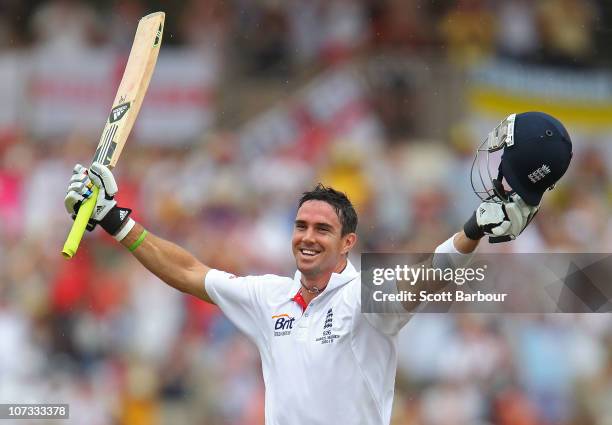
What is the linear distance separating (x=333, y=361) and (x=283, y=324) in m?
0.41

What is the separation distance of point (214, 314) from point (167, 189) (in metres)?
1.88

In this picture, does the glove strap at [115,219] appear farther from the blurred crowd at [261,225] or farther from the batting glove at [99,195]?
the blurred crowd at [261,225]

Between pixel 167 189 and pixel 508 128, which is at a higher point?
pixel 167 189

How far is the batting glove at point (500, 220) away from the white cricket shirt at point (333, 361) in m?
0.59

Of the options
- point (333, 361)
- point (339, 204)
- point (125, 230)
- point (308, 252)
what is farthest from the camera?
point (125, 230)

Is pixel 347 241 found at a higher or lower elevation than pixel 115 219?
lower

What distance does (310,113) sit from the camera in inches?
549

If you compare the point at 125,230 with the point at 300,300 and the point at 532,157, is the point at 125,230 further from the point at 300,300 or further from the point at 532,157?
the point at 532,157

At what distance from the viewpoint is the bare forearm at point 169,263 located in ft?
23.2

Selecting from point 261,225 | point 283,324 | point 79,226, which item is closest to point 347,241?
point 283,324

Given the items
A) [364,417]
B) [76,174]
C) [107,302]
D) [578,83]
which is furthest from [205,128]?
[364,417]

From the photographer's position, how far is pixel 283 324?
661 cm

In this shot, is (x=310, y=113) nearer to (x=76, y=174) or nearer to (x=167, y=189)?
(x=167, y=189)

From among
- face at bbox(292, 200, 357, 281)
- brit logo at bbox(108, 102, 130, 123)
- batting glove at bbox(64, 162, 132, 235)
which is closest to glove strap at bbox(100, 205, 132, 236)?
batting glove at bbox(64, 162, 132, 235)
